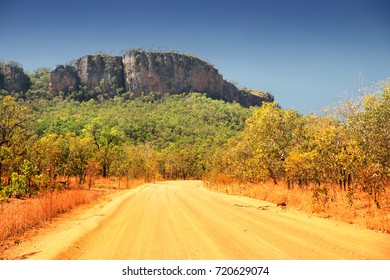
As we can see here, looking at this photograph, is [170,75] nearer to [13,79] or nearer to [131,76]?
[131,76]

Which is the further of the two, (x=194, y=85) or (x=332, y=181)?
(x=194, y=85)

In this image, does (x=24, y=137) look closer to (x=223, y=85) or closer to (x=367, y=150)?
(x=367, y=150)

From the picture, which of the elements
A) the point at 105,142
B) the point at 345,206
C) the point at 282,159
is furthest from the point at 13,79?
the point at 345,206

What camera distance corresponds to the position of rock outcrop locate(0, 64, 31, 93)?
154500mm

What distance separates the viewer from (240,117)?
411ft

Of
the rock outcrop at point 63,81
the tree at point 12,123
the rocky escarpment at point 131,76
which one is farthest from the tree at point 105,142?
the rock outcrop at point 63,81

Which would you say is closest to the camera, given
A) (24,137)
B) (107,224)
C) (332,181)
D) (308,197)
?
(107,224)

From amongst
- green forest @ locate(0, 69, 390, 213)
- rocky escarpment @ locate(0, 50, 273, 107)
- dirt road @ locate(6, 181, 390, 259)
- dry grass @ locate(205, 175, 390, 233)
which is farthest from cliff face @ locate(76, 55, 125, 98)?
dirt road @ locate(6, 181, 390, 259)

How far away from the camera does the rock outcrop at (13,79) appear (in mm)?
154500

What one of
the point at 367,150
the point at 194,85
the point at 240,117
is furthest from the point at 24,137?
the point at 194,85

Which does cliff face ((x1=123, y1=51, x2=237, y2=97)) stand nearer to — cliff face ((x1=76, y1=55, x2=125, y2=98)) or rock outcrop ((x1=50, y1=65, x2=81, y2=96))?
cliff face ((x1=76, y1=55, x2=125, y2=98))

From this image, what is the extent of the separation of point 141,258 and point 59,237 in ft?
10.9

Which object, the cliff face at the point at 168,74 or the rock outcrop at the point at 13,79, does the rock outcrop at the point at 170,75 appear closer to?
the cliff face at the point at 168,74

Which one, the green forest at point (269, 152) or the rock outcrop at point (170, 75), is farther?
the rock outcrop at point (170, 75)
